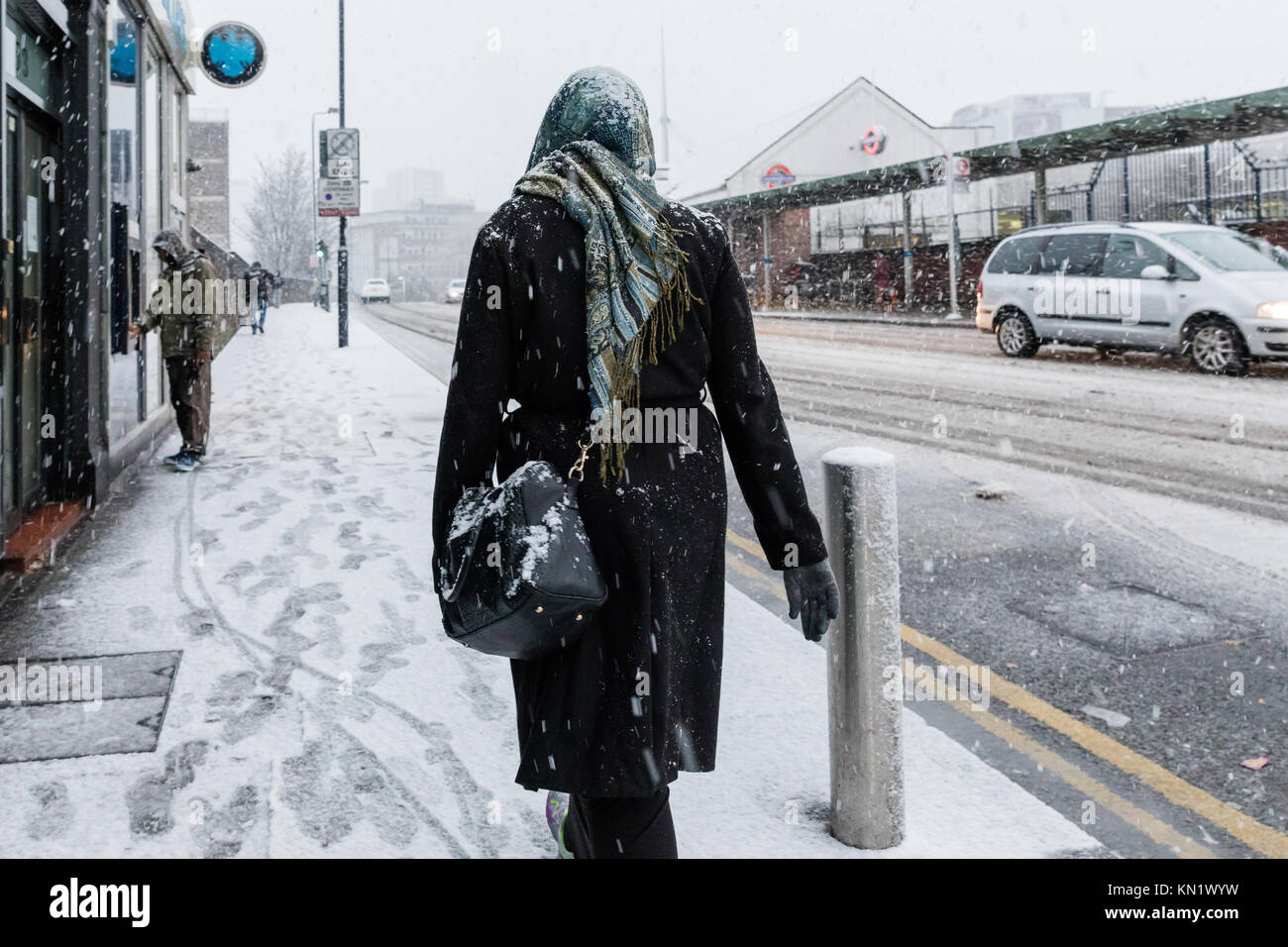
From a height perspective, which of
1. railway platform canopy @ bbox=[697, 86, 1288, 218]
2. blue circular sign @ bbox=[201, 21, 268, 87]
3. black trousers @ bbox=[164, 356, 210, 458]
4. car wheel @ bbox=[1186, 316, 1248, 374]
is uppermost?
railway platform canopy @ bbox=[697, 86, 1288, 218]

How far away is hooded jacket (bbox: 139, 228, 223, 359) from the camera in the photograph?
335 inches

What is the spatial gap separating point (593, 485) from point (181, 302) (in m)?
7.19

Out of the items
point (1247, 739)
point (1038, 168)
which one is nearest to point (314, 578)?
point (1247, 739)

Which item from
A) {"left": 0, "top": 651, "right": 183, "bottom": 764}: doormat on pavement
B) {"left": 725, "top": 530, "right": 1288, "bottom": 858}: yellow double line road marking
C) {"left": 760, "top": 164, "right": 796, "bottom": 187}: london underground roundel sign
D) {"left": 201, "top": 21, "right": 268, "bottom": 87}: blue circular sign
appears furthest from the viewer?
{"left": 760, "top": 164, "right": 796, "bottom": 187}: london underground roundel sign

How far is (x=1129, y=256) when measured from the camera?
14.9 metres

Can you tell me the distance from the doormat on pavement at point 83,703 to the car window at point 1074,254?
13914 mm

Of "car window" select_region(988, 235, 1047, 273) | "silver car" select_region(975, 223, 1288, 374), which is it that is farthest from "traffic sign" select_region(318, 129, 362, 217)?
"silver car" select_region(975, 223, 1288, 374)

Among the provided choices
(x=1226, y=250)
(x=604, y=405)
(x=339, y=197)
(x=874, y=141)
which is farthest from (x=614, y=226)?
(x=874, y=141)

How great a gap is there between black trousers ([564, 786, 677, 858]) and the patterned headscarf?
0.69m

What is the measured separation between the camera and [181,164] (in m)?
13.0

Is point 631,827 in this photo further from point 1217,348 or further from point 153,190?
point 1217,348

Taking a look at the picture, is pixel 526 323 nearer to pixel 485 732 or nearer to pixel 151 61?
pixel 485 732

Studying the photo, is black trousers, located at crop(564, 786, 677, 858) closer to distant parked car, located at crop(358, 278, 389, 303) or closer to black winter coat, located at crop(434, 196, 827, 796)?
black winter coat, located at crop(434, 196, 827, 796)
